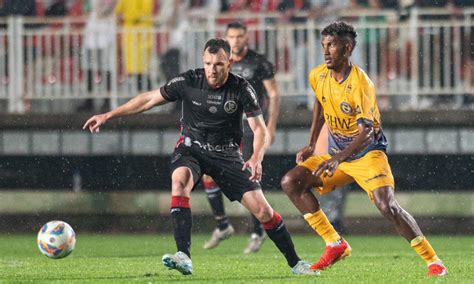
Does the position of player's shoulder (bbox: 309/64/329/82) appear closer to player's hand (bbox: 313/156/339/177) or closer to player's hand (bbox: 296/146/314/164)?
player's hand (bbox: 296/146/314/164)

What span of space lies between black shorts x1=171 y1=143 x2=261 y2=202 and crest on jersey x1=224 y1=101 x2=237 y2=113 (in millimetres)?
328

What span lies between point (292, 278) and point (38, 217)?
8.59 metres

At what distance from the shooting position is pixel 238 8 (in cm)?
1905

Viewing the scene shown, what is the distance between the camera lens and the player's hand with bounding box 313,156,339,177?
1052cm

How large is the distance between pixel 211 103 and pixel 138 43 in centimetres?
754

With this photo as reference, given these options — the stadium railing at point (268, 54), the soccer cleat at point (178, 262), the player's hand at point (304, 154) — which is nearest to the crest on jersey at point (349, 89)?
the player's hand at point (304, 154)

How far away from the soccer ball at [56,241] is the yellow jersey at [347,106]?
2179mm

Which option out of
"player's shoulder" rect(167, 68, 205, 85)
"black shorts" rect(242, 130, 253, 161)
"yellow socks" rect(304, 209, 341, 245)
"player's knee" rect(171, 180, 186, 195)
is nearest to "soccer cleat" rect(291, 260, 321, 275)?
"yellow socks" rect(304, 209, 341, 245)

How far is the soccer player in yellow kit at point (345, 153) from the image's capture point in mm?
10625

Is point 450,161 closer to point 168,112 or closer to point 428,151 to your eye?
point 428,151

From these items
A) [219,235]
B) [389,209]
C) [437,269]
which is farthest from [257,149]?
[219,235]

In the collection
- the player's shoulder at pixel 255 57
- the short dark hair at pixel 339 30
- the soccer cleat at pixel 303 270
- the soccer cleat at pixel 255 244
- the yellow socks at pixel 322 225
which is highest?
the short dark hair at pixel 339 30

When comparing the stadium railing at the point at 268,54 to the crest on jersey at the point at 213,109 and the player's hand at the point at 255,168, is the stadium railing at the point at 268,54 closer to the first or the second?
the crest on jersey at the point at 213,109

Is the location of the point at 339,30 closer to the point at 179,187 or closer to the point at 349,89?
the point at 349,89
